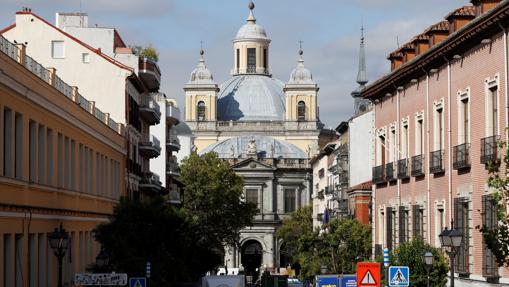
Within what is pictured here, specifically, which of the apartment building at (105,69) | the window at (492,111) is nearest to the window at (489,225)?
the window at (492,111)

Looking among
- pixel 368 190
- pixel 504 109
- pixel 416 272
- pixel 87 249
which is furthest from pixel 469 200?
pixel 368 190

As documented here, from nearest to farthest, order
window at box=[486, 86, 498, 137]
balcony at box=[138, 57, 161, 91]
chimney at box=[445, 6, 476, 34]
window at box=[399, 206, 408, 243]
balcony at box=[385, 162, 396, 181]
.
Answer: window at box=[486, 86, 498, 137]
chimney at box=[445, 6, 476, 34]
window at box=[399, 206, 408, 243]
balcony at box=[385, 162, 396, 181]
balcony at box=[138, 57, 161, 91]

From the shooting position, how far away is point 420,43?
179 ft

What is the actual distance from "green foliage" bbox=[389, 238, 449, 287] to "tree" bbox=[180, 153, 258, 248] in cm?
9246

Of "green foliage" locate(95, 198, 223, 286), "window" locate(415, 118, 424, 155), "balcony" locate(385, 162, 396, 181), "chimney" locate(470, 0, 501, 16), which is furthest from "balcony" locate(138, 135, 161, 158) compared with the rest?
"chimney" locate(470, 0, 501, 16)

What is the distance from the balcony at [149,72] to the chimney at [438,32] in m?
28.9

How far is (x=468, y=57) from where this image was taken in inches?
1762

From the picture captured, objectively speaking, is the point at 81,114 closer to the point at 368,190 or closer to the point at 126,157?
the point at 126,157

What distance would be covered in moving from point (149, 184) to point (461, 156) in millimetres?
39341

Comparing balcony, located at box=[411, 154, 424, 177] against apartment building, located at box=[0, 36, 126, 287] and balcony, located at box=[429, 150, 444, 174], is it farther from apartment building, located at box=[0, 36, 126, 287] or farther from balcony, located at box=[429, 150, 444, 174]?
apartment building, located at box=[0, 36, 126, 287]

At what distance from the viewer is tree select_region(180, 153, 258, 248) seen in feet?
456

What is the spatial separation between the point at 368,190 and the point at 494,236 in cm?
5879

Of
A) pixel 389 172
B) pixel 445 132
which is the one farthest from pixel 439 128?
pixel 389 172

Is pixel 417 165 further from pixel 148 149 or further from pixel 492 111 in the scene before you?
pixel 148 149
